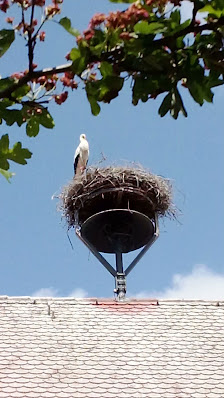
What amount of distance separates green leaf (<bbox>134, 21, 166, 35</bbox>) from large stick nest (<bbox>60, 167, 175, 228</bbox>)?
9.39 meters

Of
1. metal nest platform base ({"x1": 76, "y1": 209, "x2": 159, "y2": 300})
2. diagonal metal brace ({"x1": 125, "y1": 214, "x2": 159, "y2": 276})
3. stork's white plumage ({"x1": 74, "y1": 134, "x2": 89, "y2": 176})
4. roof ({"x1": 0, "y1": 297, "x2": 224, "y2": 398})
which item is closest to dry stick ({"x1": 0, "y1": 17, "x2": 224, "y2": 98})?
roof ({"x1": 0, "y1": 297, "x2": 224, "y2": 398})

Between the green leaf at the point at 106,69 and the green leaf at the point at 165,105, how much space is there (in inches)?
Result: 6.7

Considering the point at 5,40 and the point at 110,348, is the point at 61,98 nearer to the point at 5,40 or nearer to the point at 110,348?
the point at 5,40

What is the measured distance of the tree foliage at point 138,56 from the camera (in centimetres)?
249

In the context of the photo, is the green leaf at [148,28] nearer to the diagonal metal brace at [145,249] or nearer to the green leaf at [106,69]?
the green leaf at [106,69]

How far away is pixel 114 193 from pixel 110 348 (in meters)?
3.21

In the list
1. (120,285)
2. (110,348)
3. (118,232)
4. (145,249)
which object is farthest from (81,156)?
(110,348)

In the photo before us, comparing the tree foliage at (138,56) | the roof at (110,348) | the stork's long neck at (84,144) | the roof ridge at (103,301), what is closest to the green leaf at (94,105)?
the tree foliage at (138,56)

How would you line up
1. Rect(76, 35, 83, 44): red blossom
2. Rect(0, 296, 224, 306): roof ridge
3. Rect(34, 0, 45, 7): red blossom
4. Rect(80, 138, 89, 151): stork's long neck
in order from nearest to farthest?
Rect(34, 0, 45, 7): red blossom → Rect(76, 35, 83, 44): red blossom → Rect(0, 296, 224, 306): roof ridge → Rect(80, 138, 89, 151): stork's long neck

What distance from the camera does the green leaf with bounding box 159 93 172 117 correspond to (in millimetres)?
2613

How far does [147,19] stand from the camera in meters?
2.47

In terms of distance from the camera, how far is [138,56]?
2.58 meters

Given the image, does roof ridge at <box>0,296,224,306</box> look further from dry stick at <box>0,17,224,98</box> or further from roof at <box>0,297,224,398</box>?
dry stick at <box>0,17,224,98</box>

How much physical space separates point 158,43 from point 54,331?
23.7 ft
